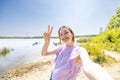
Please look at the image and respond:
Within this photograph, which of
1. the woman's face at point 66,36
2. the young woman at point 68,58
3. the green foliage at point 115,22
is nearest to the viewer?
the young woman at point 68,58

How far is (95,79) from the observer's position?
140cm

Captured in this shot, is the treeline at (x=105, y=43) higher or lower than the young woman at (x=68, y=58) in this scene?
lower

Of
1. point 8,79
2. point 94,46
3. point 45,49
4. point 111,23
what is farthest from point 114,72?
point 111,23

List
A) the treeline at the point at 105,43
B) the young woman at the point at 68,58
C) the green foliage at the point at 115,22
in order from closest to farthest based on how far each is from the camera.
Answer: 1. the young woman at the point at 68,58
2. the treeline at the point at 105,43
3. the green foliage at the point at 115,22

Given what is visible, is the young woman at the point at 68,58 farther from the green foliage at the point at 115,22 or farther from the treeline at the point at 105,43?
the green foliage at the point at 115,22

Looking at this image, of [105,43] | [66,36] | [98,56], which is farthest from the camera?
[105,43]

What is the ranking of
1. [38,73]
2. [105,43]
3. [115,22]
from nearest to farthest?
[38,73] < [105,43] < [115,22]

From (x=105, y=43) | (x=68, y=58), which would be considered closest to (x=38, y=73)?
(x=68, y=58)

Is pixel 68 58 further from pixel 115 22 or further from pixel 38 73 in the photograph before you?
pixel 115 22

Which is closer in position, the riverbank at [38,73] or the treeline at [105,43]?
the riverbank at [38,73]

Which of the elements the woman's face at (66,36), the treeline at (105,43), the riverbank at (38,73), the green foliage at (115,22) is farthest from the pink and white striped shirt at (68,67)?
→ the green foliage at (115,22)

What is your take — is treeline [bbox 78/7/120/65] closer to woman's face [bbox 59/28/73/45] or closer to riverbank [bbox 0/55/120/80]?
riverbank [bbox 0/55/120/80]

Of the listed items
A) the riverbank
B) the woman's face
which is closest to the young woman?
the woman's face

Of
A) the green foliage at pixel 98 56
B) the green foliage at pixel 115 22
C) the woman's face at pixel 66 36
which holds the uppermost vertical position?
the green foliage at pixel 115 22
